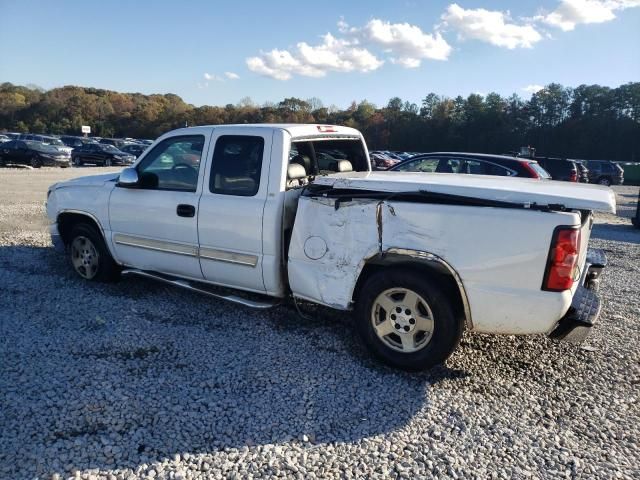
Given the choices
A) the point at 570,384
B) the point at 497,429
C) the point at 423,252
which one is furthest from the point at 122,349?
the point at 570,384

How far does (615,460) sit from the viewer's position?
2.83 m

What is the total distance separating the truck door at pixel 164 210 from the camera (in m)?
4.71

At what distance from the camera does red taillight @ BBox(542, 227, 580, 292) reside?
3.12 metres

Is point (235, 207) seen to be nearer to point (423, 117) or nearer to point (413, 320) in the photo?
point (413, 320)

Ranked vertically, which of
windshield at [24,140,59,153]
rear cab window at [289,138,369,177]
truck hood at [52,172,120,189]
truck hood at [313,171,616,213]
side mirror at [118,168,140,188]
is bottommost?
truck hood at [52,172,120,189]

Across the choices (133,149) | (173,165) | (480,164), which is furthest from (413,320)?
(133,149)

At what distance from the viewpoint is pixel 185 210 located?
4676mm

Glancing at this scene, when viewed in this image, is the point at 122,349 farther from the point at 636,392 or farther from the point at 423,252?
the point at 636,392

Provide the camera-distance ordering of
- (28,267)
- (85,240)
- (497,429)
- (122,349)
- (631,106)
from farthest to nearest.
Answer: (631,106)
(28,267)
(85,240)
(122,349)
(497,429)

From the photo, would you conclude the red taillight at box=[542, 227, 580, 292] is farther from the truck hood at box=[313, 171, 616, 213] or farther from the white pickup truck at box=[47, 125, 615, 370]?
the truck hood at box=[313, 171, 616, 213]

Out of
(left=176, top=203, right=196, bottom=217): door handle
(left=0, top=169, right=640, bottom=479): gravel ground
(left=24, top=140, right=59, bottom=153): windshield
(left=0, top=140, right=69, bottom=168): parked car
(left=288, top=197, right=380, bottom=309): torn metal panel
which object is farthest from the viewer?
(left=24, top=140, right=59, bottom=153): windshield

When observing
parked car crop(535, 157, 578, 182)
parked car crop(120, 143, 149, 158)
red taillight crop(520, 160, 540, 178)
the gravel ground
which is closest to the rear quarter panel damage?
the gravel ground

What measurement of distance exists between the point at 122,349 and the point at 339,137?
308cm

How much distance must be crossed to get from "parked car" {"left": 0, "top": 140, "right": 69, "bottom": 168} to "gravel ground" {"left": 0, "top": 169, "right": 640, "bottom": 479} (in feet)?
81.1
